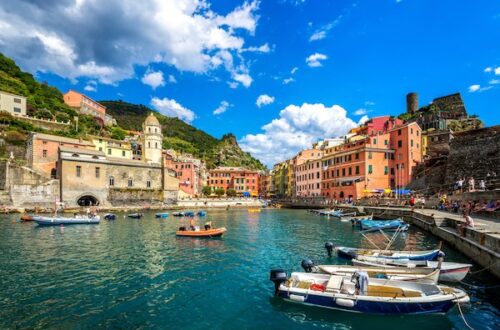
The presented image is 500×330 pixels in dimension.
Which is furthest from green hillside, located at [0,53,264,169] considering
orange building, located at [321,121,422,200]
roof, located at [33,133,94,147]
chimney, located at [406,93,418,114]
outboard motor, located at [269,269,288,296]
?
chimney, located at [406,93,418,114]

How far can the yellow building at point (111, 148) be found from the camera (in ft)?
268

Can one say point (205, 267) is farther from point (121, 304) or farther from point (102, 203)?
point (102, 203)

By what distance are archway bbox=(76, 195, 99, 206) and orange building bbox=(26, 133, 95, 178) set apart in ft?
24.7

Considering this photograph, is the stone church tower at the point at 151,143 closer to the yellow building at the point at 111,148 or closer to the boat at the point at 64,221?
the yellow building at the point at 111,148

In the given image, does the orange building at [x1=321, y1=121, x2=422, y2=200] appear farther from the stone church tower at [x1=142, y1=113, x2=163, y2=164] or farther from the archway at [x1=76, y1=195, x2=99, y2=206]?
the archway at [x1=76, y1=195, x2=99, y2=206]

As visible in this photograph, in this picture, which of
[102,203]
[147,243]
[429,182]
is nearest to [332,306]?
[147,243]

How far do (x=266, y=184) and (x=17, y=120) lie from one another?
90.2 m

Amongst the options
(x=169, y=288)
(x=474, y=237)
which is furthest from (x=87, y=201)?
(x=474, y=237)

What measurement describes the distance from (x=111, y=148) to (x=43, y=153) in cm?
1811

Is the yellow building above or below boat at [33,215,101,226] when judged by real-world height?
above

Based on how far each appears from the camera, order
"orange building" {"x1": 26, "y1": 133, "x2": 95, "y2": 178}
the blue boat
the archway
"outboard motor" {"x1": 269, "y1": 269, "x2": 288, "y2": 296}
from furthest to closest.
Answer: the archway
"orange building" {"x1": 26, "y1": 133, "x2": 95, "y2": 178}
the blue boat
"outboard motor" {"x1": 269, "y1": 269, "x2": 288, "y2": 296}

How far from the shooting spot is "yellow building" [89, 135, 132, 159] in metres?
81.6

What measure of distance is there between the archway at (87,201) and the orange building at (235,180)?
50.1m

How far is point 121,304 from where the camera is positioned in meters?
12.6
